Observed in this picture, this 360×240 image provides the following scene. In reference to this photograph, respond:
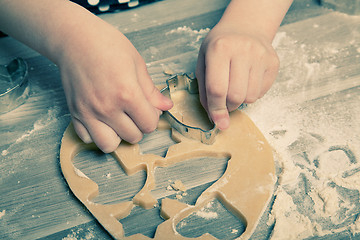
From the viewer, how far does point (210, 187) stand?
695 mm

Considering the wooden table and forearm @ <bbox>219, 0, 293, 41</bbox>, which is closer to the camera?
the wooden table

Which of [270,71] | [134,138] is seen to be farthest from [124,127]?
[270,71]

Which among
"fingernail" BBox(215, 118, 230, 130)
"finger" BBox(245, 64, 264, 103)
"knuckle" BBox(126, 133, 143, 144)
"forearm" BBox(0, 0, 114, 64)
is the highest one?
"forearm" BBox(0, 0, 114, 64)

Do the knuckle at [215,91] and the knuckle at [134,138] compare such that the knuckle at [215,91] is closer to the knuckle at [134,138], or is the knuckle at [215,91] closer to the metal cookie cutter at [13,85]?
the knuckle at [134,138]

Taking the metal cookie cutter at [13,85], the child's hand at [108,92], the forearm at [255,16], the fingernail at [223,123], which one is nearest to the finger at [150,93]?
the child's hand at [108,92]

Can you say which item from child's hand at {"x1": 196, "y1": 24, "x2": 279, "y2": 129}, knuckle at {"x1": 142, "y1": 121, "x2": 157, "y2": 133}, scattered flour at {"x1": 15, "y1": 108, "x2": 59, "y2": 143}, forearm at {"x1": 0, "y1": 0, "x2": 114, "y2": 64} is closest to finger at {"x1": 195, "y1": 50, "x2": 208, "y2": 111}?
child's hand at {"x1": 196, "y1": 24, "x2": 279, "y2": 129}

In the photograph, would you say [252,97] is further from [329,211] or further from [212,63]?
[329,211]

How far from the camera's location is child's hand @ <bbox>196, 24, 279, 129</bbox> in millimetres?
708

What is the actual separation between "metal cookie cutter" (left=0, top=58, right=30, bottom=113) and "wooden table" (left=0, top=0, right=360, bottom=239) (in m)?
0.02

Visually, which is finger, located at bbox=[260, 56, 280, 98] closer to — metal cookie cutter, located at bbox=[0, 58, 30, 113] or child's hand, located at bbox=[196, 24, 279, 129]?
child's hand, located at bbox=[196, 24, 279, 129]

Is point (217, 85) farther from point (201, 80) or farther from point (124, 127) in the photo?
point (124, 127)

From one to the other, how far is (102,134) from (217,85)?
0.76 feet

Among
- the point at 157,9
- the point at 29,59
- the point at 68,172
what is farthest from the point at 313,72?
the point at 29,59

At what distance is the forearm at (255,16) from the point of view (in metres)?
0.81
